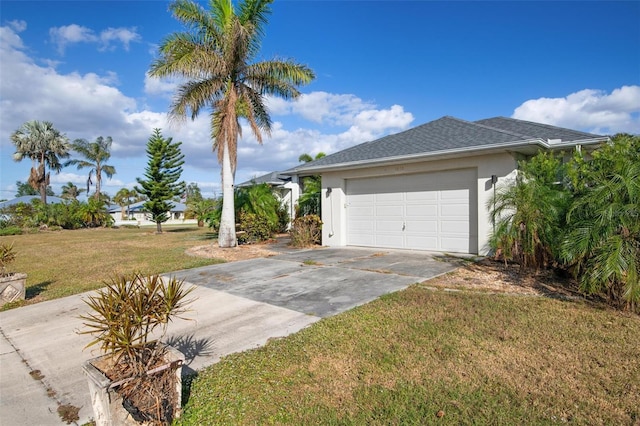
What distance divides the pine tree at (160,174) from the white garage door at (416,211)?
15564 mm

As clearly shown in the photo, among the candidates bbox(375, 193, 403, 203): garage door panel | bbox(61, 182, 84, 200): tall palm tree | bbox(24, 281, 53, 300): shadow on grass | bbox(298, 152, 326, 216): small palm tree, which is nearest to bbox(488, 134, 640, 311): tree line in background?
bbox(375, 193, 403, 203): garage door panel

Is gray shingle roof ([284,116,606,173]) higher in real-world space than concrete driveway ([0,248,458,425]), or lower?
higher

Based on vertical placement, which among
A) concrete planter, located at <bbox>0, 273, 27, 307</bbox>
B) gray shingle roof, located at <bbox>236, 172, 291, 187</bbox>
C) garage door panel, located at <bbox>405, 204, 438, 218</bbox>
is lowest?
concrete planter, located at <bbox>0, 273, 27, 307</bbox>

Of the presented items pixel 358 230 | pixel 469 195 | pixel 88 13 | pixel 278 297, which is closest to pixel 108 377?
pixel 278 297

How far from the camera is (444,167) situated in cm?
983

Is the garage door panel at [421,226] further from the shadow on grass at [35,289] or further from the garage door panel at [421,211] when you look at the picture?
the shadow on grass at [35,289]

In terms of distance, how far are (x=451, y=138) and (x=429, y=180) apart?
4.50 ft

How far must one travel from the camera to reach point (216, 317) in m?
5.04

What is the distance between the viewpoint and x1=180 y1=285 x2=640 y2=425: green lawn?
2619mm

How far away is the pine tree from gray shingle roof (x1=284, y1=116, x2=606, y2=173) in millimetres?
13662

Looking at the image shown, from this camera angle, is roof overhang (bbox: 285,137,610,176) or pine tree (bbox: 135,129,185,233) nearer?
roof overhang (bbox: 285,137,610,176)

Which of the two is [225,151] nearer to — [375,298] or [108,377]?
[375,298]

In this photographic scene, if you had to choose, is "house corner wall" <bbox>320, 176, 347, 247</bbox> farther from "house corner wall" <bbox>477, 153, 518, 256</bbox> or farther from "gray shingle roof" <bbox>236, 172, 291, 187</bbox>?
"gray shingle roof" <bbox>236, 172, 291, 187</bbox>

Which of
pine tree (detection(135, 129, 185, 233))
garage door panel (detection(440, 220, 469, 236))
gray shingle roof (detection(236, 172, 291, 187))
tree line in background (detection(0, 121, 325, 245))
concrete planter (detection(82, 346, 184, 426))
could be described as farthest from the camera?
pine tree (detection(135, 129, 185, 233))
